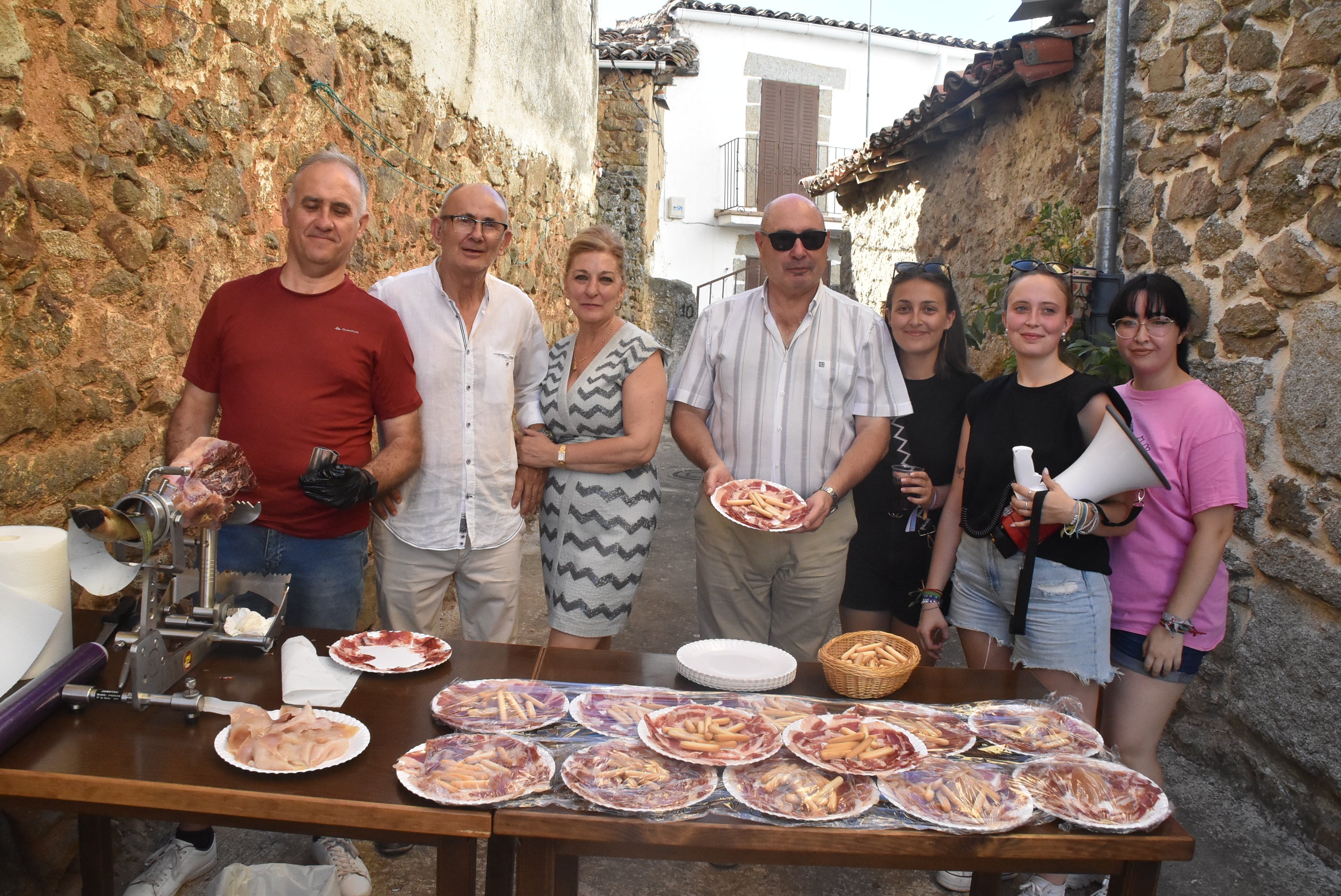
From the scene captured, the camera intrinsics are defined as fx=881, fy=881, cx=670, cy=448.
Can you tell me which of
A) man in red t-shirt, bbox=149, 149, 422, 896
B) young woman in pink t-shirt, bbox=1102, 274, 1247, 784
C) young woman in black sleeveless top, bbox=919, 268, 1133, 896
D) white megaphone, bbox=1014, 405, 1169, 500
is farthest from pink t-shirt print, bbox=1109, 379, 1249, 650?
man in red t-shirt, bbox=149, 149, 422, 896

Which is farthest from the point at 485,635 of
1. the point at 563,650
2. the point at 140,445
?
the point at 140,445

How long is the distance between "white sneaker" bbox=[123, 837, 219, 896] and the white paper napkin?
0.78 m

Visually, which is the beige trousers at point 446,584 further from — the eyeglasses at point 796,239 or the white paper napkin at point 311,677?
the eyeglasses at point 796,239

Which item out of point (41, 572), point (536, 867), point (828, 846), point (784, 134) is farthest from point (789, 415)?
point (784, 134)

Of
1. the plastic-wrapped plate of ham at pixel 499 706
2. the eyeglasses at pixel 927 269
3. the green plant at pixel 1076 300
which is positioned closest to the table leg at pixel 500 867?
the plastic-wrapped plate of ham at pixel 499 706

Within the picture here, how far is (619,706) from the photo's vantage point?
6.24 ft

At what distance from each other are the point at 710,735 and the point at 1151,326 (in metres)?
1.80

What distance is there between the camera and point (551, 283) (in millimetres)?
7453

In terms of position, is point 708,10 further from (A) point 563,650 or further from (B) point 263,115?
(A) point 563,650

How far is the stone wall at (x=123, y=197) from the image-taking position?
2.12 meters

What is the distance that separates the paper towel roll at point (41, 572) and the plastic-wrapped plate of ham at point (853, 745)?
154 cm

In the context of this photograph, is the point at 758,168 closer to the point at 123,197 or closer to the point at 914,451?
the point at 914,451

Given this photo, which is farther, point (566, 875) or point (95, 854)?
point (95, 854)

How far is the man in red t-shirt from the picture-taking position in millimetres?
2434
